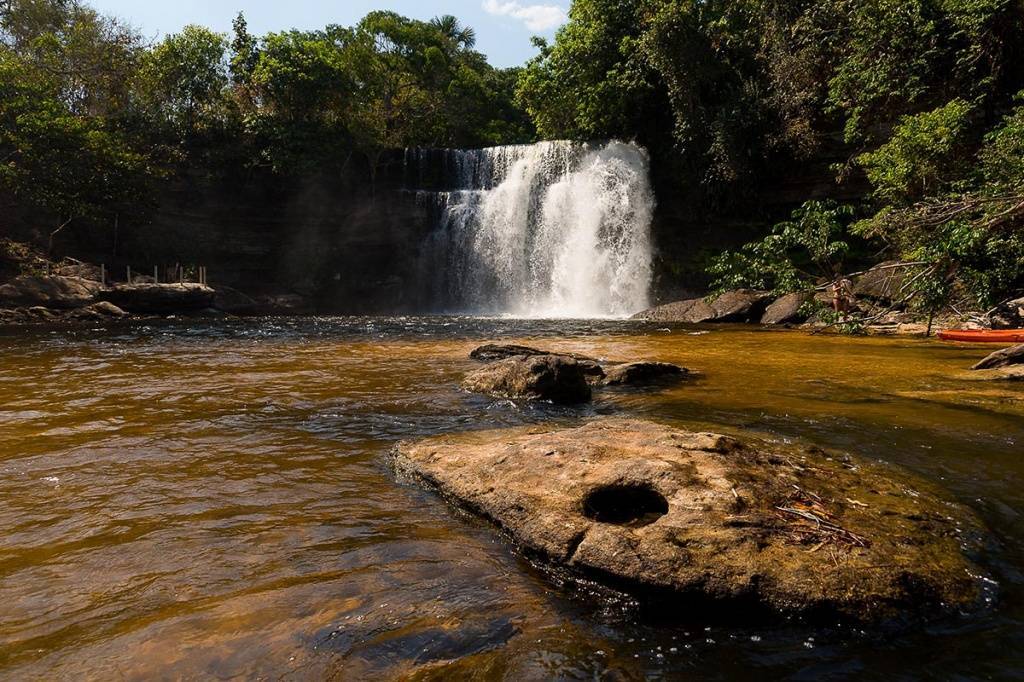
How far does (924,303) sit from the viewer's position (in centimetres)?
739

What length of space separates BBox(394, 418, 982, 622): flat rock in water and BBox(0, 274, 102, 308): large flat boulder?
22.1m

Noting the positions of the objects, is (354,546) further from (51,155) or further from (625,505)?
(51,155)

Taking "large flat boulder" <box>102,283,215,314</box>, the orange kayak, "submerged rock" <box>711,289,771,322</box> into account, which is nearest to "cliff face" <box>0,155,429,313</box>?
"large flat boulder" <box>102,283,215,314</box>

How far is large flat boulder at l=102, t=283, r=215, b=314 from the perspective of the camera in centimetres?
2223

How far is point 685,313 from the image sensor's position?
19.7 meters

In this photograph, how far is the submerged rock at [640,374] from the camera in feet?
25.0

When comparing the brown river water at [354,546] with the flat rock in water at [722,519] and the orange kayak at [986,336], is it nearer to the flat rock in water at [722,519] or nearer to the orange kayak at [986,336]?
the flat rock in water at [722,519]

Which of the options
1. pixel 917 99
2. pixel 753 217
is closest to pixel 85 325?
pixel 753 217

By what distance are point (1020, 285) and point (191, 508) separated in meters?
17.0

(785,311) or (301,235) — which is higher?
(301,235)

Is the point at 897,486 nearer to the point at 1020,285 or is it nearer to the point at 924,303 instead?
the point at 924,303

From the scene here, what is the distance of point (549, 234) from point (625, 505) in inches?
964

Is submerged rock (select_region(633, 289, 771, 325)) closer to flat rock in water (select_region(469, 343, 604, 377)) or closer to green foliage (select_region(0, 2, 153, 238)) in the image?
flat rock in water (select_region(469, 343, 604, 377))

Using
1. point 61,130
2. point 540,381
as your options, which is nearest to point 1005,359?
point 540,381
